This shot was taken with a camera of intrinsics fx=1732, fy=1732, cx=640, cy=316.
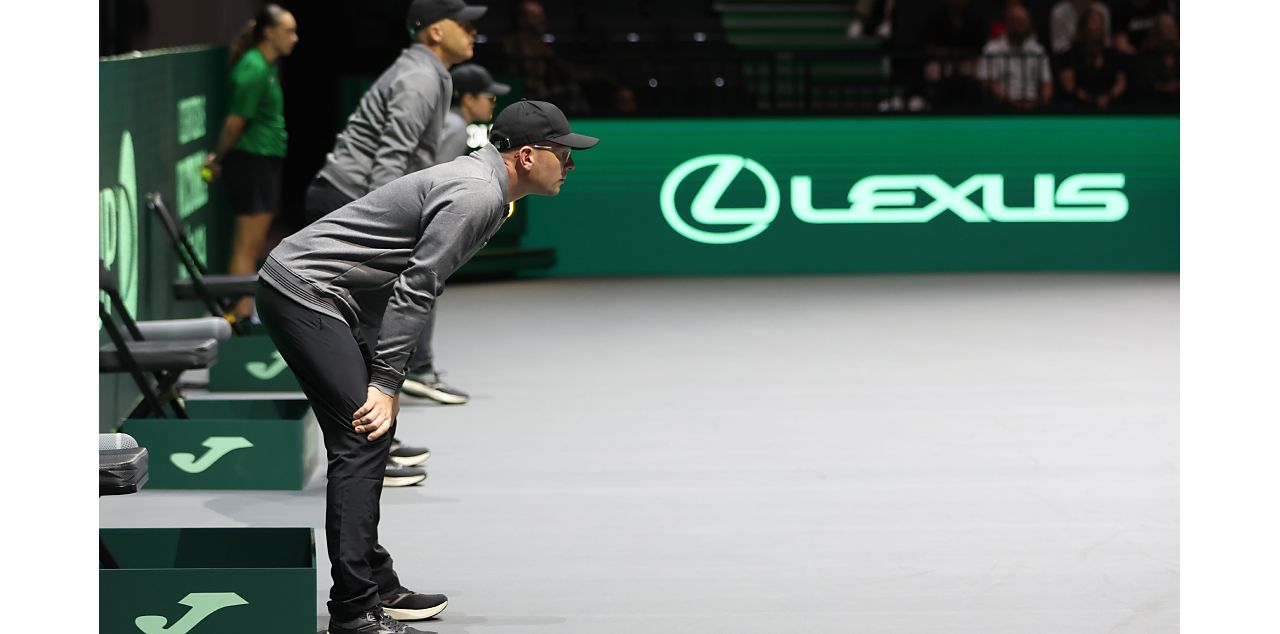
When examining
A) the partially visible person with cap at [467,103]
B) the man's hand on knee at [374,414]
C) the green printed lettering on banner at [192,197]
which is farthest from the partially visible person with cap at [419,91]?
the green printed lettering on banner at [192,197]

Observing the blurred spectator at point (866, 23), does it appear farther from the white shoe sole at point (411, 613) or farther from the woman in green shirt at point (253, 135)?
the white shoe sole at point (411, 613)

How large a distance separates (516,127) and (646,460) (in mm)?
2613

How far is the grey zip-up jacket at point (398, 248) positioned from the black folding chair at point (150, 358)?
195cm

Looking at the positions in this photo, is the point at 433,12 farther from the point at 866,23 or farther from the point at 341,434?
the point at 866,23

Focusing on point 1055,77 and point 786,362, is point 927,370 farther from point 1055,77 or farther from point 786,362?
point 1055,77

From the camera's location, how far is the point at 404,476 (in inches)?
243

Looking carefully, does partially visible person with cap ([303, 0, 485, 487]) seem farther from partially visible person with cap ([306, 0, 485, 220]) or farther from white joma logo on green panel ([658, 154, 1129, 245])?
white joma logo on green panel ([658, 154, 1129, 245])

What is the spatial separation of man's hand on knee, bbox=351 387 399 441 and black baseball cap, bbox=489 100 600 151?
69cm

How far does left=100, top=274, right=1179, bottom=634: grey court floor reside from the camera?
482cm

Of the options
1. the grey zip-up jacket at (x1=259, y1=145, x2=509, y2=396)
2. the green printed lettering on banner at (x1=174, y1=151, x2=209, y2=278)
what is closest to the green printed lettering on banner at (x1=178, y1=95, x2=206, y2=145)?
the green printed lettering on banner at (x1=174, y1=151, x2=209, y2=278)

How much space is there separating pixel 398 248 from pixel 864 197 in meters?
8.41

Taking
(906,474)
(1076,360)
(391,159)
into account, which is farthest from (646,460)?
(1076,360)

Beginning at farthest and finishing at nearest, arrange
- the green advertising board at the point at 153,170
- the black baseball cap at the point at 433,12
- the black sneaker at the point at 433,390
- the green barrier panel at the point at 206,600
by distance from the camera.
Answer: the black sneaker at the point at 433,390
the green advertising board at the point at 153,170
the black baseball cap at the point at 433,12
the green barrier panel at the point at 206,600

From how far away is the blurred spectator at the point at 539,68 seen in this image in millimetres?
12281
